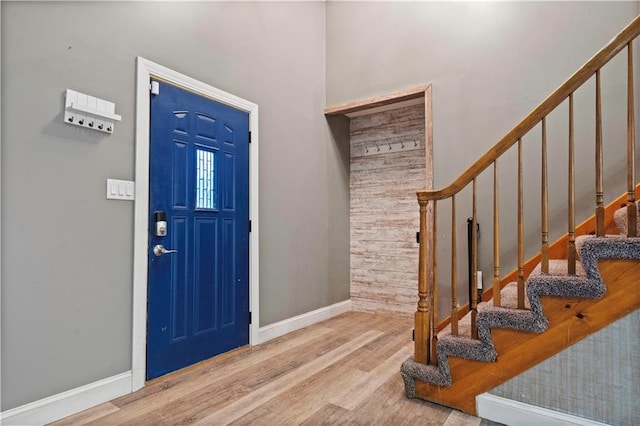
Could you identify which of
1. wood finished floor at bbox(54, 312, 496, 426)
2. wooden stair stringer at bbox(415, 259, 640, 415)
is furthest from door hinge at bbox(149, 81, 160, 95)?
wooden stair stringer at bbox(415, 259, 640, 415)

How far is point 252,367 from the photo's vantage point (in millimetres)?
2514

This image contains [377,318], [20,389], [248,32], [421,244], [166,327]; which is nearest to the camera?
[20,389]

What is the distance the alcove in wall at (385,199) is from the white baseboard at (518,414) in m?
2.06

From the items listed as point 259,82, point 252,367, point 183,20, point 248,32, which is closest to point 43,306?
point 252,367

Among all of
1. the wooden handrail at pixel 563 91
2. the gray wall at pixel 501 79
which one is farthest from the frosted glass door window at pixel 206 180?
the gray wall at pixel 501 79

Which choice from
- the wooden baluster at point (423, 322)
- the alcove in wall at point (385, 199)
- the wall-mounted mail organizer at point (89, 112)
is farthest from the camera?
the alcove in wall at point (385, 199)

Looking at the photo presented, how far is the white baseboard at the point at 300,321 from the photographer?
309 centimetres

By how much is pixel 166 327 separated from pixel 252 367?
0.70 metres

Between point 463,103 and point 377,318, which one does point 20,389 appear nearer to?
point 377,318

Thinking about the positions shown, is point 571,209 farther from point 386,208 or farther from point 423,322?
point 386,208

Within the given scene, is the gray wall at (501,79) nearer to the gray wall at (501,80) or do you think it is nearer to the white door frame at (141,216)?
the gray wall at (501,80)

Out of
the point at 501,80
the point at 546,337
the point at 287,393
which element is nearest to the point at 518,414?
the point at 546,337

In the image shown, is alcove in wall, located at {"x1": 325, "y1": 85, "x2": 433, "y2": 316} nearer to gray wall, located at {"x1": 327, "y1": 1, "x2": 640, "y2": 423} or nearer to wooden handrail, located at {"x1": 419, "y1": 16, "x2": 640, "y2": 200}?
gray wall, located at {"x1": 327, "y1": 1, "x2": 640, "y2": 423}

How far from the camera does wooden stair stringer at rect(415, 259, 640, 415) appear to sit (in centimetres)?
154
